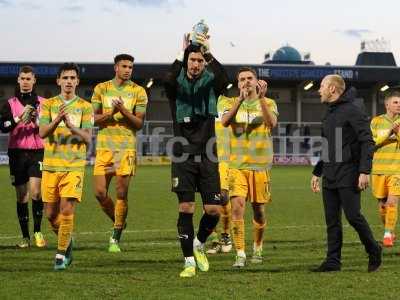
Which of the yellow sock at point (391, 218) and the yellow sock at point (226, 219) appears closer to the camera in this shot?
the yellow sock at point (226, 219)

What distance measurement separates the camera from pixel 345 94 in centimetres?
816

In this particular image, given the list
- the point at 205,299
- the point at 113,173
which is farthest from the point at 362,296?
the point at 113,173

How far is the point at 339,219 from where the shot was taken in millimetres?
8211

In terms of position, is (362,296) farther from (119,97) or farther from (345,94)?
(119,97)

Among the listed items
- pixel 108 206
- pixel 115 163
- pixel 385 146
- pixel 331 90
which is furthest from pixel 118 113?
pixel 385 146

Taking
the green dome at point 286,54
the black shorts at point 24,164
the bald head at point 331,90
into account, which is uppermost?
the green dome at point 286,54

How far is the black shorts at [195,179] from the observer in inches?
307

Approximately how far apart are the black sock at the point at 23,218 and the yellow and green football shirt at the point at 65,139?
7.03 feet

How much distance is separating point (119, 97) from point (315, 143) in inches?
1313

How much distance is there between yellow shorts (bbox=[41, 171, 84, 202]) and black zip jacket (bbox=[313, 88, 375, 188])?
98.4 inches

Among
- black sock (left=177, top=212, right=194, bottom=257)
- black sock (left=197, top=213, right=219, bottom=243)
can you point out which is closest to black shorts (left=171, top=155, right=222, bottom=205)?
black sock (left=177, top=212, right=194, bottom=257)

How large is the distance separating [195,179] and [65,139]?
150 centimetres

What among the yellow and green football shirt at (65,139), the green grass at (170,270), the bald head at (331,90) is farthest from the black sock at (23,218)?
the bald head at (331,90)

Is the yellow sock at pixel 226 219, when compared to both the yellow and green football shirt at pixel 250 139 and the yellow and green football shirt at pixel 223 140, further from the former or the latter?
the yellow and green football shirt at pixel 250 139
